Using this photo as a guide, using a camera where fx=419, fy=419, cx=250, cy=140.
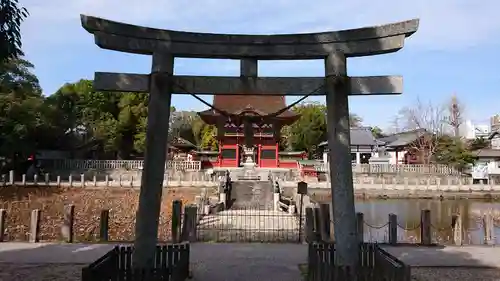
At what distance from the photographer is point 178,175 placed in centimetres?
3941

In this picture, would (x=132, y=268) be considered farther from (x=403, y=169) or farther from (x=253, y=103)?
(x=403, y=169)

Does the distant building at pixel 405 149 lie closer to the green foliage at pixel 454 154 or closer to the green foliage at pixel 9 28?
the green foliage at pixel 454 154

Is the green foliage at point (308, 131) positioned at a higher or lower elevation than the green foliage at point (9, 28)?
higher

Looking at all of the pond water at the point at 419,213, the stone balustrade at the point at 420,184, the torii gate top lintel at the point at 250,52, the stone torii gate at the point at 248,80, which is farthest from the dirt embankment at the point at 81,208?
the stone balustrade at the point at 420,184

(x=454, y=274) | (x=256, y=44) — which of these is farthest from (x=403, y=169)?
(x=256, y=44)

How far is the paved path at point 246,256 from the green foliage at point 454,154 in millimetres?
36453

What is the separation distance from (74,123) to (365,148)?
34.2 meters

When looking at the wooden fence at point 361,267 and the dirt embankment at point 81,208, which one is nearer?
the wooden fence at point 361,267

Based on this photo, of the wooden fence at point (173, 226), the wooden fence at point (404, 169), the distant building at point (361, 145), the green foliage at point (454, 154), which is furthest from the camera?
the distant building at point (361, 145)

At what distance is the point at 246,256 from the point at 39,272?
169 inches

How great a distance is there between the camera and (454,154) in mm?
44125

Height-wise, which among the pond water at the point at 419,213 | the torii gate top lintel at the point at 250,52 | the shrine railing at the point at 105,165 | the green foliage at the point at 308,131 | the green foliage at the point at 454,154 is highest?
the green foliage at the point at 308,131

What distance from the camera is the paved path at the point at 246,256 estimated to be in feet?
26.6

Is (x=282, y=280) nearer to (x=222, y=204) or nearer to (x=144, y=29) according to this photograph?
(x=144, y=29)
